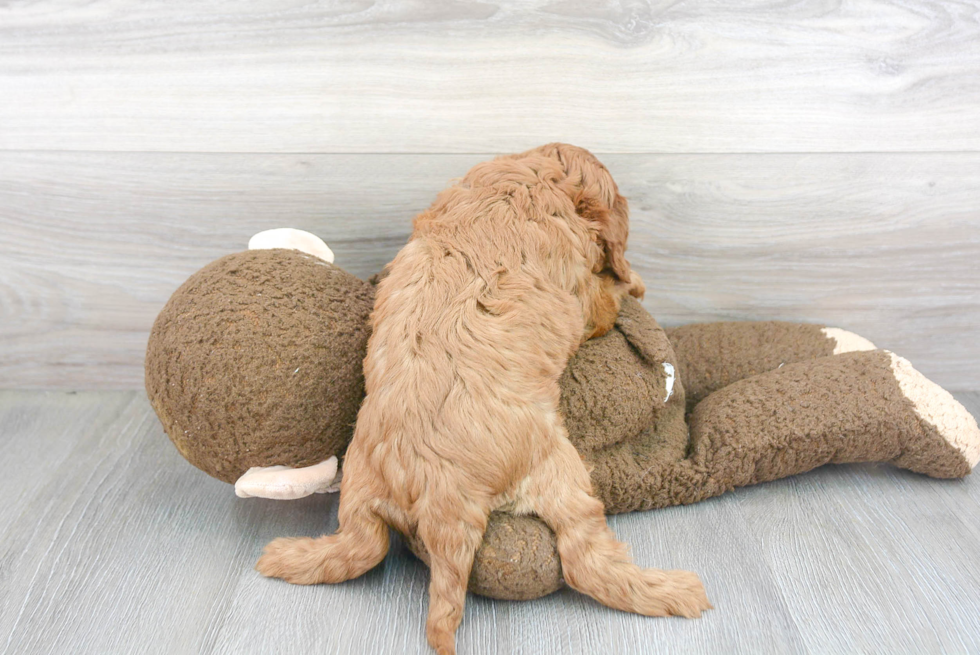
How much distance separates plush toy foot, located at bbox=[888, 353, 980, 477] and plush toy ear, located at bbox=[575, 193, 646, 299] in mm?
613

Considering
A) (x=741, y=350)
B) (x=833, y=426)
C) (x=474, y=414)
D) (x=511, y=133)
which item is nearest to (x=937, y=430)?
(x=833, y=426)

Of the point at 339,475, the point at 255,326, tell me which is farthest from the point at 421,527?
the point at 255,326

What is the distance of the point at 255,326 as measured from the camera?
1239 mm

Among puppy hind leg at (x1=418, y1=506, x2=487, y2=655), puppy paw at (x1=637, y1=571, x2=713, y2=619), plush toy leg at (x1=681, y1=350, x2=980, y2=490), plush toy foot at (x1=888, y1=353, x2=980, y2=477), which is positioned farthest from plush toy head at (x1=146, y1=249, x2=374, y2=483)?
plush toy foot at (x1=888, y1=353, x2=980, y2=477)

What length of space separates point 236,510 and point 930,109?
1738mm

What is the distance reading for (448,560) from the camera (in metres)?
1.06

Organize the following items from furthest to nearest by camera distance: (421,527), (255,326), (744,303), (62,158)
→ (744,303) < (62,158) < (255,326) < (421,527)

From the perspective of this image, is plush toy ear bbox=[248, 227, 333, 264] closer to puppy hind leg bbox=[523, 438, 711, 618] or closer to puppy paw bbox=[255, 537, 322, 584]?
puppy paw bbox=[255, 537, 322, 584]

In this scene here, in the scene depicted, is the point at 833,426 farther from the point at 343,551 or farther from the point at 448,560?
the point at 343,551

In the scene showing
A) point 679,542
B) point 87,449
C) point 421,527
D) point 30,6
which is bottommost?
point 87,449

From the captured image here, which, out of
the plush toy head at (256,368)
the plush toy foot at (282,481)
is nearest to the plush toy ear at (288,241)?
the plush toy head at (256,368)

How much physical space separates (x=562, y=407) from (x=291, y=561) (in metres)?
0.53

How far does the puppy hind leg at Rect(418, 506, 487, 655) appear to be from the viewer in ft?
3.46

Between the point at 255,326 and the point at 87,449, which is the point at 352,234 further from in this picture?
the point at 87,449
